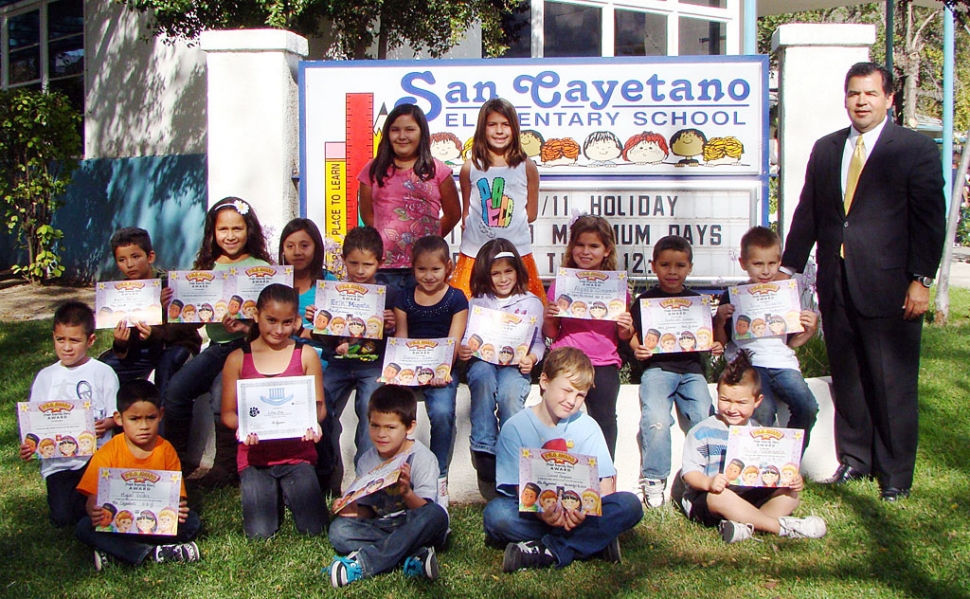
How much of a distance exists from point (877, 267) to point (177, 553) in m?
3.55

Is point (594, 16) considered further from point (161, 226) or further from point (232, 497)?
point (232, 497)

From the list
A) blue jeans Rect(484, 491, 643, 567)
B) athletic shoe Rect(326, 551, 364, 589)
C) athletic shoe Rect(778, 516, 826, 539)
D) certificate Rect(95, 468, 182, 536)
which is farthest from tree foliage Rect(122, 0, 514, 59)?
athletic shoe Rect(778, 516, 826, 539)

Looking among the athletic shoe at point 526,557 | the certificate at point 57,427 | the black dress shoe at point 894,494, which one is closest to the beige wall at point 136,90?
the certificate at point 57,427

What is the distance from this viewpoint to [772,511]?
167 inches

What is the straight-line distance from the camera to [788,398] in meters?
4.74

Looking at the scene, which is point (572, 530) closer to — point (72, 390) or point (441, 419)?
point (441, 419)

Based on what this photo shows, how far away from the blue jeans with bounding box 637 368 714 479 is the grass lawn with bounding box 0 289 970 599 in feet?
0.83

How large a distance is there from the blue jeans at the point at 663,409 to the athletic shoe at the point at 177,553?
2.17m

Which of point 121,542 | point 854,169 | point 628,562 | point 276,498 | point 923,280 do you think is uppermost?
point 854,169

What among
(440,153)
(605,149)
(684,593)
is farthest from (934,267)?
(440,153)

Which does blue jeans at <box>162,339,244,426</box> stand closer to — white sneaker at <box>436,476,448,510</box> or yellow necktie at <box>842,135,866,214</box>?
white sneaker at <box>436,476,448,510</box>

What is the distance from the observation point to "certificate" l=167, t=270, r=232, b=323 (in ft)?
16.1

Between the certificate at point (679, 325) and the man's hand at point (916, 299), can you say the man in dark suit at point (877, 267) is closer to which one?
the man's hand at point (916, 299)

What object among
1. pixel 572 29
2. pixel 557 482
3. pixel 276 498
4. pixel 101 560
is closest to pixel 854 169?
pixel 557 482
